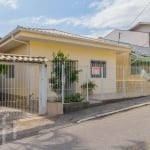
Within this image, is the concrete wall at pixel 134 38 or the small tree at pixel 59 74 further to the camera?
the concrete wall at pixel 134 38

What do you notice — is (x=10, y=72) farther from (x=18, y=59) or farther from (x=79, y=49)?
(x=79, y=49)

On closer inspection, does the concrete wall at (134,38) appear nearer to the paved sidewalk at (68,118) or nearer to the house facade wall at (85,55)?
the house facade wall at (85,55)

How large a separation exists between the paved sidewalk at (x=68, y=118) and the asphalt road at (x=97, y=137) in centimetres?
48

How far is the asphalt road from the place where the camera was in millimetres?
7377

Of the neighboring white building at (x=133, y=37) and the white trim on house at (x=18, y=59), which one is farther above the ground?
the neighboring white building at (x=133, y=37)

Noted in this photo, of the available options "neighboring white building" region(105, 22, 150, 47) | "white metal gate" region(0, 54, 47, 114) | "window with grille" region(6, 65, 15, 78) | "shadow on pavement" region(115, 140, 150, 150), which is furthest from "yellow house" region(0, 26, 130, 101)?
"neighboring white building" region(105, 22, 150, 47)

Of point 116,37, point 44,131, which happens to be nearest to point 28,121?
point 44,131

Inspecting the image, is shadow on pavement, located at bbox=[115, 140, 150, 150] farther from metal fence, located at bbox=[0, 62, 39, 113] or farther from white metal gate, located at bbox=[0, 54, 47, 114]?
metal fence, located at bbox=[0, 62, 39, 113]

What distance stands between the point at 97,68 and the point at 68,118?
574 centimetres

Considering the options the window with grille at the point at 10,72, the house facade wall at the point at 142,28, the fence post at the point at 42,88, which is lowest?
the fence post at the point at 42,88

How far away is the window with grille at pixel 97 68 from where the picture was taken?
53.8 ft

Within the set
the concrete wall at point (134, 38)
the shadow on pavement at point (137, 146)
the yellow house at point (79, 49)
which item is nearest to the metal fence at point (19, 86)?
the yellow house at point (79, 49)

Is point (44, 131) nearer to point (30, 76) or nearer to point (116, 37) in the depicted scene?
point (30, 76)

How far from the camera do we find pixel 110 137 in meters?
8.16
